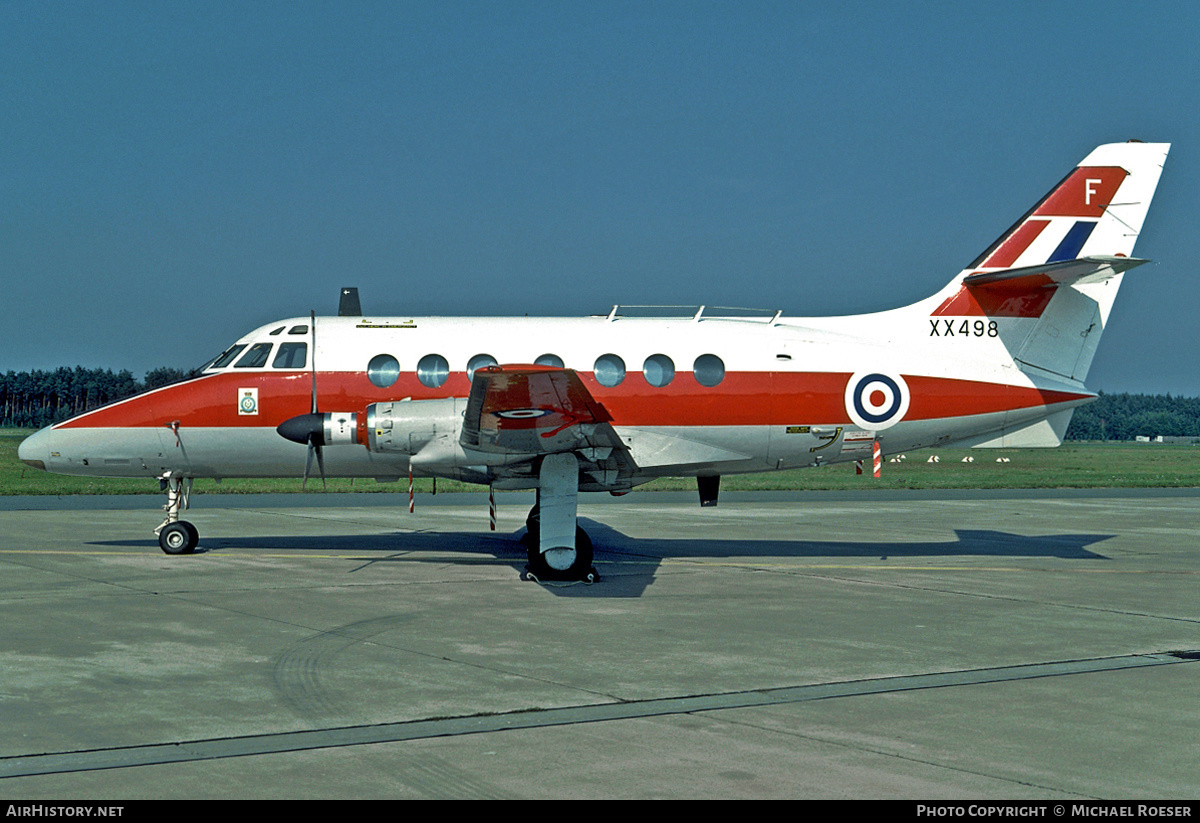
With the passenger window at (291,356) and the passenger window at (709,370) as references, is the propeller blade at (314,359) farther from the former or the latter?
the passenger window at (709,370)

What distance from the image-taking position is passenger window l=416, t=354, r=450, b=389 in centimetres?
1611

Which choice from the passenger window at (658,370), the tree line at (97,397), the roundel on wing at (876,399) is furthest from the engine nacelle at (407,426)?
the tree line at (97,397)

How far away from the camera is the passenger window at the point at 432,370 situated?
16.1 metres

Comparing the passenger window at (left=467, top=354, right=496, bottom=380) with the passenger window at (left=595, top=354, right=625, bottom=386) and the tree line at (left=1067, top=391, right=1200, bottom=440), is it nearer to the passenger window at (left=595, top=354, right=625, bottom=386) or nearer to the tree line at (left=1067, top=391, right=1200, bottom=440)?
the passenger window at (left=595, top=354, right=625, bottom=386)

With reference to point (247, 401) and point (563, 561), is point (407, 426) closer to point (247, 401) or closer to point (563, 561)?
point (563, 561)

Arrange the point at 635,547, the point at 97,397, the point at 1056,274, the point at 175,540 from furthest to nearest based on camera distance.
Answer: the point at 97,397, the point at 635,547, the point at 175,540, the point at 1056,274

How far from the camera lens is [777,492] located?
33.2 m

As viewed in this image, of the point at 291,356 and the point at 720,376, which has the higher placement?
the point at 291,356

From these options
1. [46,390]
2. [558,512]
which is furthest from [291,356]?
[46,390]

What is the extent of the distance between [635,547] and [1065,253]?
870cm

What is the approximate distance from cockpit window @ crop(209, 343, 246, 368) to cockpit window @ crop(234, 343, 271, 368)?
0.16m

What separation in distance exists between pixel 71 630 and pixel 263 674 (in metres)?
3.09

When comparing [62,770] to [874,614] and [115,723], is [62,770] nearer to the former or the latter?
[115,723]

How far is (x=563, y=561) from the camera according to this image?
1416cm
